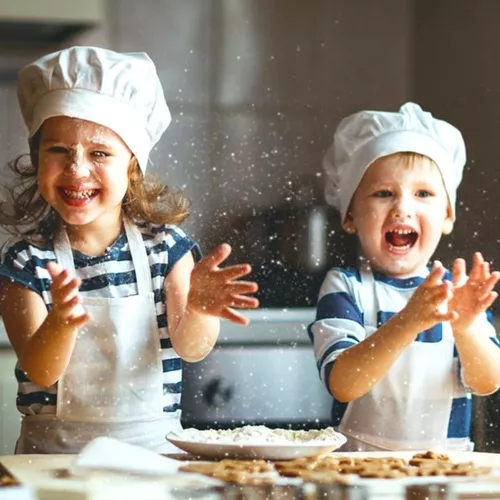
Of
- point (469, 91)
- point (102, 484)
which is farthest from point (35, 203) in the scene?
point (469, 91)

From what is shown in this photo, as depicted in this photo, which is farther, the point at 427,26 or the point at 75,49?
the point at 427,26

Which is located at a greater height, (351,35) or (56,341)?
(351,35)

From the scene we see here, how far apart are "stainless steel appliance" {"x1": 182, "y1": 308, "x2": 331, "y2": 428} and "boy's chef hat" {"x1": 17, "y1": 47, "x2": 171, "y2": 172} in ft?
0.43

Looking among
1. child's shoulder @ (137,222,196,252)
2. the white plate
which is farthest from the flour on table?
child's shoulder @ (137,222,196,252)

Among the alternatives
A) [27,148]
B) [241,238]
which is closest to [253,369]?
[241,238]

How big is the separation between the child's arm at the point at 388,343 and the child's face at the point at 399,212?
0.03 meters

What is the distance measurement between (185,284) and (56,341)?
8cm

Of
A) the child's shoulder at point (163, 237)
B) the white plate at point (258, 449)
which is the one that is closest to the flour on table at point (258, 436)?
the white plate at point (258, 449)

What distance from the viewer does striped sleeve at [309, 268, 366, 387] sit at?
59cm

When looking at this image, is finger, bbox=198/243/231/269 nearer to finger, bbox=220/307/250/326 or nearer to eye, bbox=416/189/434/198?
finger, bbox=220/307/250/326

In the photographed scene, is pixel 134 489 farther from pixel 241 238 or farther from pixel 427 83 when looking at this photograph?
pixel 427 83

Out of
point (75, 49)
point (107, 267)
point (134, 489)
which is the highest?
point (75, 49)

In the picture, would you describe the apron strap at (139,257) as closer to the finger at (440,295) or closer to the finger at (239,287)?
the finger at (239,287)

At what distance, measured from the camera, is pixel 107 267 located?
538 mm
